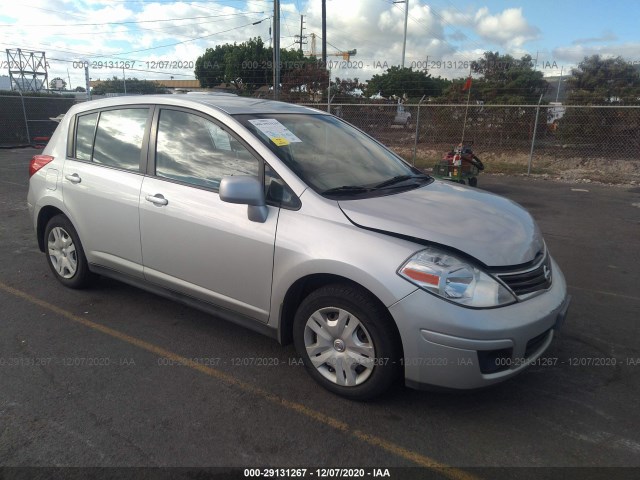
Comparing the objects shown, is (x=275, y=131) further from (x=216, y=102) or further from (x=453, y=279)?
(x=453, y=279)

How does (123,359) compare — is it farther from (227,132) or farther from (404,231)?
(404,231)

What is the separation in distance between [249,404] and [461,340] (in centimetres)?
132

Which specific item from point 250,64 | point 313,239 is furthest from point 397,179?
point 250,64

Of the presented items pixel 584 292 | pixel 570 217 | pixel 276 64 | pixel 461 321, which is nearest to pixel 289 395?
pixel 461 321

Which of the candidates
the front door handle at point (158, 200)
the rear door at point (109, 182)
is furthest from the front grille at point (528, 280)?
the rear door at point (109, 182)

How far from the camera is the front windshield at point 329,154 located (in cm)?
315

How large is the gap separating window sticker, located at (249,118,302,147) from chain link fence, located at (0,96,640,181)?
11.3m

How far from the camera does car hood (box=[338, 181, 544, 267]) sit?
2.64 m

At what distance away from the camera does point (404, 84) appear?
119 feet

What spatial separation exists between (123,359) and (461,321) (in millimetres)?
2341

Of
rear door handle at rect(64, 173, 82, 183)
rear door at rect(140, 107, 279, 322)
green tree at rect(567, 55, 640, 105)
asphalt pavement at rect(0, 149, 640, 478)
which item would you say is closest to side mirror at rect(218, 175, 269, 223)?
rear door at rect(140, 107, 279, 322)

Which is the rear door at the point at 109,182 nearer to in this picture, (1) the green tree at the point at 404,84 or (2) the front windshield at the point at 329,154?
(2) the front windshield at the point at 329,154

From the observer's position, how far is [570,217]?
830 cm

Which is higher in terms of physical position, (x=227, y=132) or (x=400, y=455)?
(x=227, y=132)
